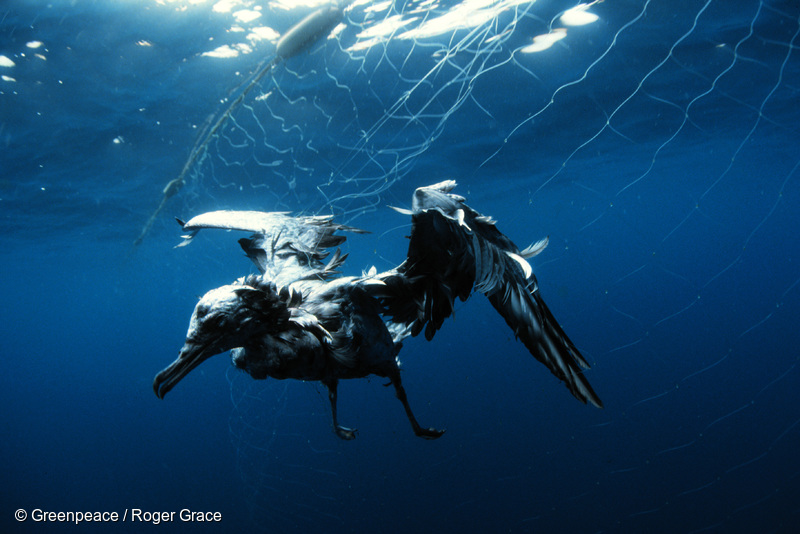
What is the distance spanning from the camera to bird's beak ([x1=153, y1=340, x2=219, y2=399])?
6.98 feet

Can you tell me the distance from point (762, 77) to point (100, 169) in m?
19.0

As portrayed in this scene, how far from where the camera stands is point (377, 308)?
291cm

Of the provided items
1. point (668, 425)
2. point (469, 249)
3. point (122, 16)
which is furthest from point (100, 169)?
point (668, 425)

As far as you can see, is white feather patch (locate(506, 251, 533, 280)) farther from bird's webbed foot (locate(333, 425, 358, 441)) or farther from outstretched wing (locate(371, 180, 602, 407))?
bird's webbed foot (locate(333, 425, 358, 441))

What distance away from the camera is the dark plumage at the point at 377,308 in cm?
223

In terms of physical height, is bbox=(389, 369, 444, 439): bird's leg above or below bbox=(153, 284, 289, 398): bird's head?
below

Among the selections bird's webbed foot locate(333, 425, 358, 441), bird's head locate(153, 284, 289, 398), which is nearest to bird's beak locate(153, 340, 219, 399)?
bird's head locate(153, 284, 289, 398)

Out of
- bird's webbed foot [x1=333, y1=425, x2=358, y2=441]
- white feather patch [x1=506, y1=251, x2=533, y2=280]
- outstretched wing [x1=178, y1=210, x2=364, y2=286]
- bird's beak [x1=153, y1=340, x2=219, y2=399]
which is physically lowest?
bird's webbed foot [x1=333, y1=425, x2=358, y2=441]

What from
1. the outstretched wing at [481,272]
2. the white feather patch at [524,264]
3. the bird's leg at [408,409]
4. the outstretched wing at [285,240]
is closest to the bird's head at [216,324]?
the outstretched wing at [481,272]

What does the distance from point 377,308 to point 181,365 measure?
124cm

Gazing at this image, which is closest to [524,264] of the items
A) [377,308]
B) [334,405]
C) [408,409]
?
[377,308]

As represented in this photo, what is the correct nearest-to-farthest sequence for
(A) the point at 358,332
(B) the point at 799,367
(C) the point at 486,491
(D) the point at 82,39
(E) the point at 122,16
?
1. (A) the point at 358,332
2. (E) the point at 122,16
3. (D) the point at 82,39
4. (C) the point at 486,491
5. (B) the point at 799,367

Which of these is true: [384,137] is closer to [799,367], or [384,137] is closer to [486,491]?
[486,491]

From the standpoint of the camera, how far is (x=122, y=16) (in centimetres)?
641
